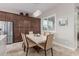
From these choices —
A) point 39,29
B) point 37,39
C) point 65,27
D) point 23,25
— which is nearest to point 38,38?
point 37,39

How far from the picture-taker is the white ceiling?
5.42 ft

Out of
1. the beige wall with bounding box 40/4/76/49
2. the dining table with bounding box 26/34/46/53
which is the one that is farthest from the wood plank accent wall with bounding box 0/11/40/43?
the beige wall with bounding box 40/4/76/49

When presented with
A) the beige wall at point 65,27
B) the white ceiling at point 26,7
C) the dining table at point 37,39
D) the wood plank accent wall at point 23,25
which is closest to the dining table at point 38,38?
the dining table at point 37,39

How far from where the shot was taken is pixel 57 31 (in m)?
1.74

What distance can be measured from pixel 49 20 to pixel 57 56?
2.36 feet

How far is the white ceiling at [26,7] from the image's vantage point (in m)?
1.65

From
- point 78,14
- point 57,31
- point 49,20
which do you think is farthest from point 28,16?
point 78,14

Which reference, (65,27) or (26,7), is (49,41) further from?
(26,7)

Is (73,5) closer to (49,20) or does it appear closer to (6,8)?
(49,20)

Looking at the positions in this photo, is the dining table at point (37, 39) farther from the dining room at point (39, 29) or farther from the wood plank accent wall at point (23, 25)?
the wood plank accent wall at point (23, 25)

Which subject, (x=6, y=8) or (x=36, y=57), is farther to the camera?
(x=36, y=57)

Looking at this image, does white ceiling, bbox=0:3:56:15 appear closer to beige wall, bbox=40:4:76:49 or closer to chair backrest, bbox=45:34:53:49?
beige wall, bbox=40:4:76:49

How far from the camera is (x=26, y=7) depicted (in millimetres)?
1697

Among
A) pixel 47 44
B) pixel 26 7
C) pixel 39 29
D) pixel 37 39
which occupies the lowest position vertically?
pixel 47 44
